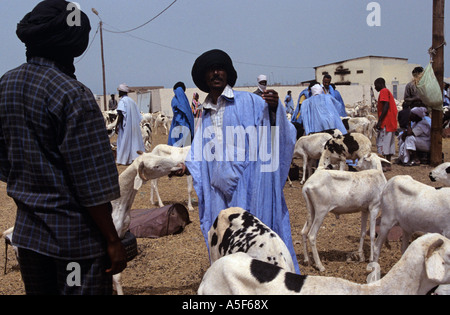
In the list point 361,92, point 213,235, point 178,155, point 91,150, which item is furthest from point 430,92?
point 361,92

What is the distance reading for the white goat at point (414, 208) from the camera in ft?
13.5

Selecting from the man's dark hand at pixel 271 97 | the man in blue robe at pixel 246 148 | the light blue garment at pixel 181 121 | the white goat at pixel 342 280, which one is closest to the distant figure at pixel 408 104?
the light blue garment at pixel 181 121

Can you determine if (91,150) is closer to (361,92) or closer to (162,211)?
(162,211)

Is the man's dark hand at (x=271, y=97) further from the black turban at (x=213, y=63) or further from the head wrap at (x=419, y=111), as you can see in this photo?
the head wrap at (x=419, y=111)

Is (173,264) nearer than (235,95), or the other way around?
(235,95)

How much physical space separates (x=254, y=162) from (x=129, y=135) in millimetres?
8591

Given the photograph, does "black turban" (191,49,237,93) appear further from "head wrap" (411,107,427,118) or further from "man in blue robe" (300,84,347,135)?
"head wrap" (411,107,427,118)

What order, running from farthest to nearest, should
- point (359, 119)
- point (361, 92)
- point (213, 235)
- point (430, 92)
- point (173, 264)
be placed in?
point (361, 92), point (359, 119), point (430, 92), point (173, 264), point (213, 235)

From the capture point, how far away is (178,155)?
25.3ft

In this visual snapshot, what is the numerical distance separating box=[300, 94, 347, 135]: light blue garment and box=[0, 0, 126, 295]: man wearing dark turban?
26.9ft

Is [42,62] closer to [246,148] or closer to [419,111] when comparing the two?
[246,148]

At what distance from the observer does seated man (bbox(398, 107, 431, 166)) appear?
37.6 feet

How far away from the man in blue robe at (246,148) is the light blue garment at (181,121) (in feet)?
19.1

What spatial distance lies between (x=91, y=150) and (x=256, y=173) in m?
2.10
